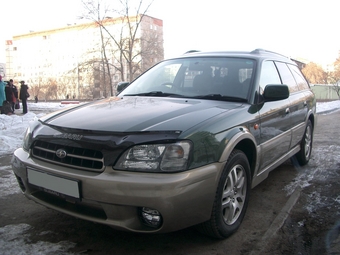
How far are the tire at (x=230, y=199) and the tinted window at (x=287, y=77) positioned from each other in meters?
1.87

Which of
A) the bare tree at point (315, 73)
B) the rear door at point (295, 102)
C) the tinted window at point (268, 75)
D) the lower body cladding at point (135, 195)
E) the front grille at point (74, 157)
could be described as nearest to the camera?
the lower body cladding at point (135, 195)

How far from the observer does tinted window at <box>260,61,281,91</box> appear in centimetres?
365

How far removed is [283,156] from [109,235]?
2.34m

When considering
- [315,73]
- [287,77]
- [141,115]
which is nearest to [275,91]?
[287,77]

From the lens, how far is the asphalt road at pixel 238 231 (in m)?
2.56

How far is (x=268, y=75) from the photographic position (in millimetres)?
3850

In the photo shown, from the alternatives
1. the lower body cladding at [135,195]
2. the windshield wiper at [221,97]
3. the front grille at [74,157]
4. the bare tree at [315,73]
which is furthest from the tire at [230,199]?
the bare tree at [315,73]

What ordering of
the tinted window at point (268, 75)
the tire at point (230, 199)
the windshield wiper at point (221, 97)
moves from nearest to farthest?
the tire at point (230, 199) < the windshield wiper at point (221, 97) < the tinted window at point (268, 75)

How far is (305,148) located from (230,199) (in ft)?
8.96

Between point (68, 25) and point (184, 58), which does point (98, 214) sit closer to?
point (184, 58)

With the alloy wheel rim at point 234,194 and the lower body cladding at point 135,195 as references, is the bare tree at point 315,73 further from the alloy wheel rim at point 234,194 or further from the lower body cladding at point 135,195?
the lower body cladding at point 135,195

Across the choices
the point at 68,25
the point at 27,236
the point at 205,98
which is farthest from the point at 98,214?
the point at 68,25

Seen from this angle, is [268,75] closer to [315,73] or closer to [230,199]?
[230,199]

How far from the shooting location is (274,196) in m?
3.79
